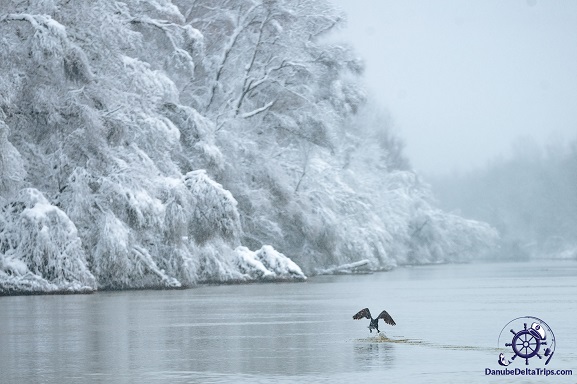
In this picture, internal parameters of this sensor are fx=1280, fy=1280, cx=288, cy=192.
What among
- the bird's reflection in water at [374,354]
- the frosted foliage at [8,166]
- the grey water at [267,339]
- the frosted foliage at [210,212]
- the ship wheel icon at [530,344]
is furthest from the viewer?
the frosted foliage at [210,212]

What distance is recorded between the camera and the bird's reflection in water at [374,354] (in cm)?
1278

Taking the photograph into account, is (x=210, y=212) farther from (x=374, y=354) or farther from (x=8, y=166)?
(x=374, y=354)

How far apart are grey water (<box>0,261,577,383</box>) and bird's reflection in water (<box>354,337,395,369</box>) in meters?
0.01

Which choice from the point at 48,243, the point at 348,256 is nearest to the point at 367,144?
the point at 348,256

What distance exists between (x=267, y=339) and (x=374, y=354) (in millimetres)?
2549

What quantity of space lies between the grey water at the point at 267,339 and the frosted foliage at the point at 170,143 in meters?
4.26

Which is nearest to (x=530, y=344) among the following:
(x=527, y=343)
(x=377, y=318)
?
(x=527, y=343)

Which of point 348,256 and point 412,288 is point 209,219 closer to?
point 412,288

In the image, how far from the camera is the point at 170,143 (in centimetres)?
3616

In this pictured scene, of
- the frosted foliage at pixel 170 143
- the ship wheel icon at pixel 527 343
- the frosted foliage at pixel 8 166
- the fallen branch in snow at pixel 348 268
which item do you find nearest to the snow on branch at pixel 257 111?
Result: the frosted foliage at pixel 170 143

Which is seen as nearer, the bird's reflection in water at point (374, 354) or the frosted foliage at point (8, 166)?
the bird's reflection in water at point (374, 354)

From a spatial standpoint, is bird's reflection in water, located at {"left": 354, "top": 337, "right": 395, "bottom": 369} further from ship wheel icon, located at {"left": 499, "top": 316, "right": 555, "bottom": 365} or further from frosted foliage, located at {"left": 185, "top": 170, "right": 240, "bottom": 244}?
frosted foliage, located at {"left": 185, "top": 170, "right": 240, "bottom": 244}
